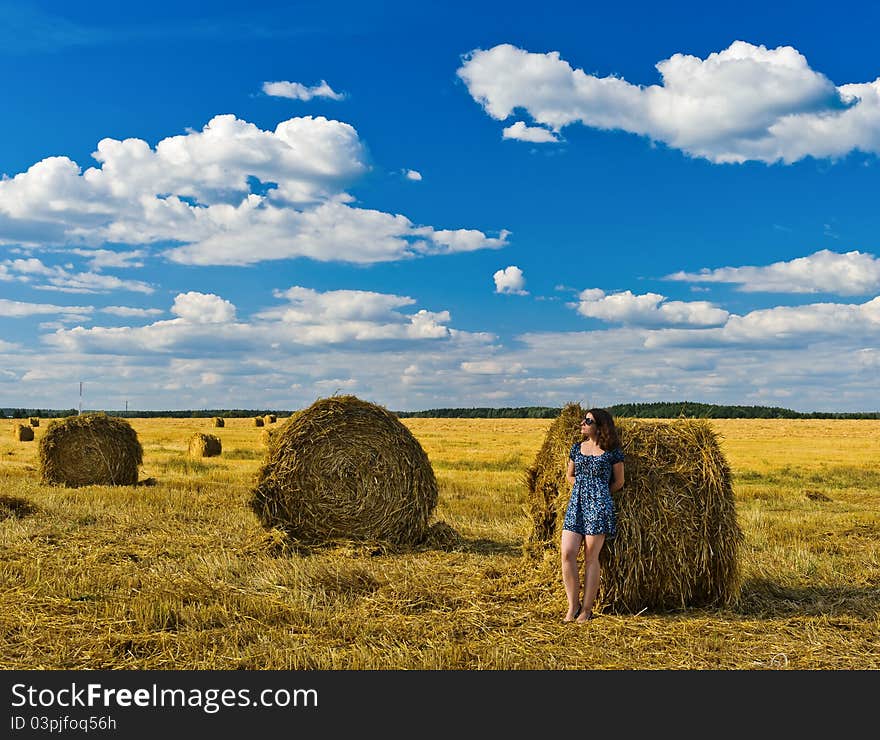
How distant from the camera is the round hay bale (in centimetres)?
2984

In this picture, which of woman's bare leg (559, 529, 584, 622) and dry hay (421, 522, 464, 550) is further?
dry hay (421, 522, 464, 550)

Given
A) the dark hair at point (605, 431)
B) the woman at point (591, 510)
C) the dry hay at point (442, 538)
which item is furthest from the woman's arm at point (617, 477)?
the dry hay at point (442, 538)

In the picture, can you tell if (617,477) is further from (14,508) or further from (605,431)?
(14,508)

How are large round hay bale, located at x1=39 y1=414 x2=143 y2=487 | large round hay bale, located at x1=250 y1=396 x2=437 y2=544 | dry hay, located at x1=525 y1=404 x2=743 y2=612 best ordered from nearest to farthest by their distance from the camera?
dry hay, located at x1=525 y1=404 x2=743 y2=612, large round hay bale, located at x1=250 y1=396 x2=437 y2=544, large round hay bale, located at x1=39 y1=414 x2=143 y2=487

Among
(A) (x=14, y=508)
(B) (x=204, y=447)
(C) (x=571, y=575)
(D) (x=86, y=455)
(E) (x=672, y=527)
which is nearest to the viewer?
(C) (x=571, y=575)

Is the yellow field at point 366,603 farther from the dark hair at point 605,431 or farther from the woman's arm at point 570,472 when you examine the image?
the dark hair at point 605,431

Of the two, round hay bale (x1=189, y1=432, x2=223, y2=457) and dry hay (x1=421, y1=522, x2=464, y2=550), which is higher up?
round hay bale (x1=189, y1=432, x2=223, y2=457)

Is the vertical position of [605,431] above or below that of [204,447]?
above

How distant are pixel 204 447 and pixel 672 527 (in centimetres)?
2436

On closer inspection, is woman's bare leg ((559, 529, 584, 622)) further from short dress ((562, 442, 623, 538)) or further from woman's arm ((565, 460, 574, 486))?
woman's arm ((565, 460, 574, 486))

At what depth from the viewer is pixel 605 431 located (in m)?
7.76

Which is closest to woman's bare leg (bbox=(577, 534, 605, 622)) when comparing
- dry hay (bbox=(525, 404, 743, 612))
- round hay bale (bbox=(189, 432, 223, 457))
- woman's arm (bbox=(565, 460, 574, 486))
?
dry hay (bbox=(525, 404, 743, 612))

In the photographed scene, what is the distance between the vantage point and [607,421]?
25.6ft

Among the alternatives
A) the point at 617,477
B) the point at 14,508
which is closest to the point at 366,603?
the point at 617,477
